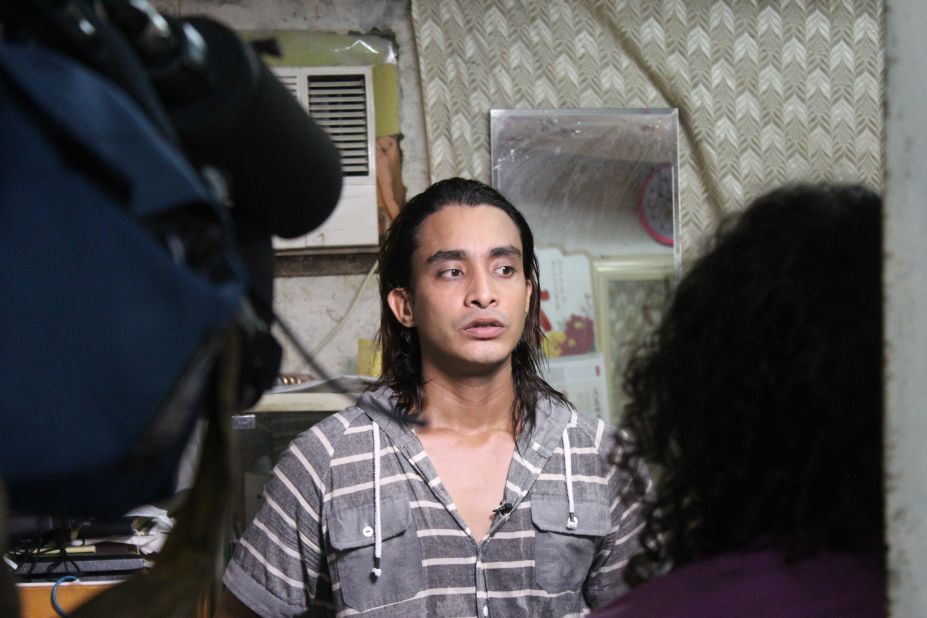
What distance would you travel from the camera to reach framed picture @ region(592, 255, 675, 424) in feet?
9.91

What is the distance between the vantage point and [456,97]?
296 centimetres

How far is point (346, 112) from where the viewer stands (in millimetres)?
2957

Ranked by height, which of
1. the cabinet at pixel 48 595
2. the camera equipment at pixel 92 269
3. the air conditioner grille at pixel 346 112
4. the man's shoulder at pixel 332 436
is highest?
the air conditioner grille at pixel 346 112

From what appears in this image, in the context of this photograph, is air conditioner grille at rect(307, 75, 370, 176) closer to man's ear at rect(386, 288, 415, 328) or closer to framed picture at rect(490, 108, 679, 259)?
framed picture at rect(490, 108, 679, 259)

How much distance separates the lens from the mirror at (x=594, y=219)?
2.99 m

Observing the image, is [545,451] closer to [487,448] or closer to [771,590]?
[487,448]

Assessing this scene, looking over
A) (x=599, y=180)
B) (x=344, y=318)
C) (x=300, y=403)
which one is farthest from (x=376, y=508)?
Answer: (x=599, y=180)

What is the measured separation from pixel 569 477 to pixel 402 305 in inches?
18.4

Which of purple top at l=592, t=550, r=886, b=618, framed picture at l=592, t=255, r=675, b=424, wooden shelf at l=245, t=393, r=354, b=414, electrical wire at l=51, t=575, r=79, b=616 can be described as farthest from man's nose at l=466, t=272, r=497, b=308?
framed picture at l=592, t=255, r=675, b=424

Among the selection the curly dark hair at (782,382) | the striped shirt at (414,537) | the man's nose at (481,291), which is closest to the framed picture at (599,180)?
the man's nose at (481,291)

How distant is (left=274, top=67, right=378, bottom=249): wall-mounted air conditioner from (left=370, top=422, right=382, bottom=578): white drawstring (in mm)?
1248

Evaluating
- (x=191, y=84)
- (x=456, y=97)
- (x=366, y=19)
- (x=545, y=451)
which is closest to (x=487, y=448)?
(x=545, y=451)

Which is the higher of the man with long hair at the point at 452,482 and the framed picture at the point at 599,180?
the framed picture at the point at 599,180

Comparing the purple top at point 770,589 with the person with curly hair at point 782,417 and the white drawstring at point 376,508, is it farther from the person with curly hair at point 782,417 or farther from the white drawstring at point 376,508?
the white drawstring at point 376,508
